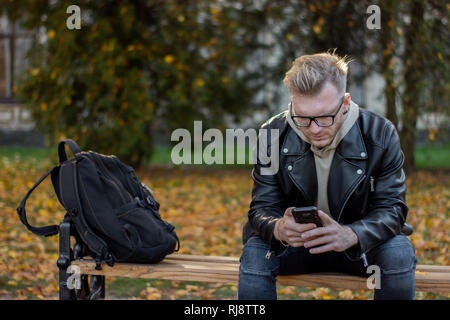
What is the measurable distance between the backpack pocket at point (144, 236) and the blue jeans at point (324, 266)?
0.45m

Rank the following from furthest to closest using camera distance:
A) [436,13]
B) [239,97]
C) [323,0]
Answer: [239,97]
[323,0]
[436,13]

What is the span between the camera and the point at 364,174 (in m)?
2.70

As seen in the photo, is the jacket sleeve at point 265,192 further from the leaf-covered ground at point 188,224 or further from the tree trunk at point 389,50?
the tree trunk at point 389,50

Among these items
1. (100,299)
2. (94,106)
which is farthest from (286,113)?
(94,106)

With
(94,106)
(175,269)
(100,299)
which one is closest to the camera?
(175,269)

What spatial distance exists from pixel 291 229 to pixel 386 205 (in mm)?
435

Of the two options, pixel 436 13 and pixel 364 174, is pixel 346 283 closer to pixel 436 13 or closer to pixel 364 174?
pixel 364 174

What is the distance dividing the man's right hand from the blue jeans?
0.14 meters

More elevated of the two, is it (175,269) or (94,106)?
(94,106)

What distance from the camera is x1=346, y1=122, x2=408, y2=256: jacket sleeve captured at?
2.57 m

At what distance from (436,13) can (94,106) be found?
5247 millimetres

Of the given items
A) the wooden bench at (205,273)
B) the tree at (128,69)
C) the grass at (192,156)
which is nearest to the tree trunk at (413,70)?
the grass at (192,156)

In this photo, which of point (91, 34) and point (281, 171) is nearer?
point (281, 171)

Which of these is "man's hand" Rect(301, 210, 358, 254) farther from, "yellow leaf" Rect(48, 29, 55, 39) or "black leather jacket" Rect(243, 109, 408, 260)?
"yellow leaf" Rect(48, 29, 55, 39)
